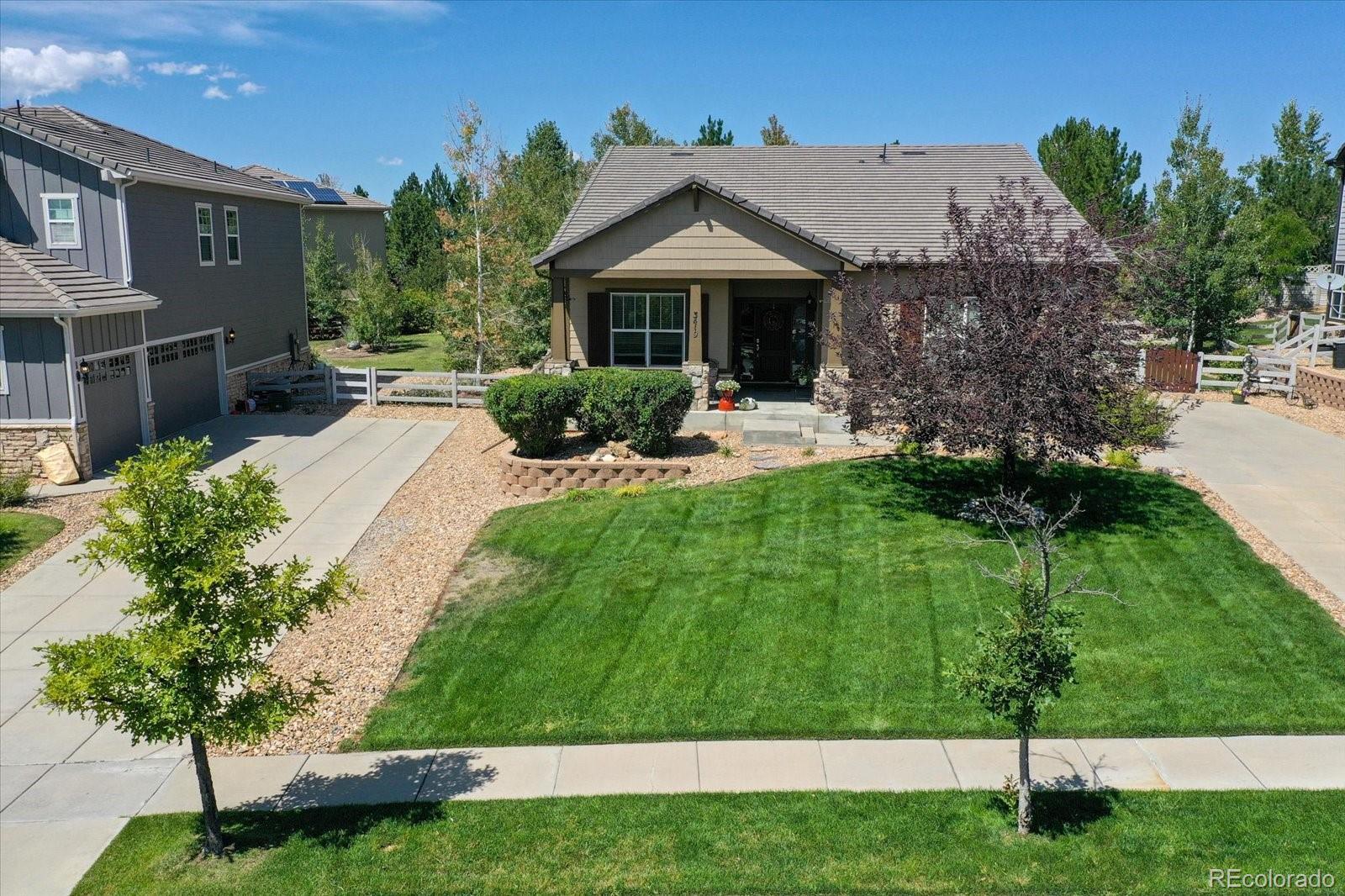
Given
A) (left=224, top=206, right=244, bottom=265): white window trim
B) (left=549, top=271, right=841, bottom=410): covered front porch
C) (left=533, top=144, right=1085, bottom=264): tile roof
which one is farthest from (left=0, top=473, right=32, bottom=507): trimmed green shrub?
(left=533, top=144, right=1085, bottom=264): tile roof

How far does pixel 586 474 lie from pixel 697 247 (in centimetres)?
667

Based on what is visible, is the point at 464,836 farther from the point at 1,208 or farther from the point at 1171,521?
the point at 1,208

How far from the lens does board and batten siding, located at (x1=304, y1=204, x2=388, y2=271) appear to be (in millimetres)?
44688

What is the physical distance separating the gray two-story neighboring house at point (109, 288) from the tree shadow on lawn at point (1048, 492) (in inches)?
526

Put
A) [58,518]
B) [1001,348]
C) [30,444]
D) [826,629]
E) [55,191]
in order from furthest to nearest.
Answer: [55,191] < [30,444] < [58,518] < [1001,348] < [826,629]

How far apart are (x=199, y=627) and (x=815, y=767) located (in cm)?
496

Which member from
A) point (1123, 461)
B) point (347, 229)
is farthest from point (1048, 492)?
point (347, 229)

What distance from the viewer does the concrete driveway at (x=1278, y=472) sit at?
13.3m

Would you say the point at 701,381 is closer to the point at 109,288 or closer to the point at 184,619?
the point at 109,288

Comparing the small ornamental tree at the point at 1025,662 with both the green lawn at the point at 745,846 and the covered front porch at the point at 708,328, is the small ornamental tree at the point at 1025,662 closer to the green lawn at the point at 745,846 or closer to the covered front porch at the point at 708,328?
the green lawn at the point at 745,846

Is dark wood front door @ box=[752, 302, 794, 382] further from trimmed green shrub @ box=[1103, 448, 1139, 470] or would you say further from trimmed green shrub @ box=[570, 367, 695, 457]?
trimmed green shrub @ box=[1103, 448, 1139, 470]

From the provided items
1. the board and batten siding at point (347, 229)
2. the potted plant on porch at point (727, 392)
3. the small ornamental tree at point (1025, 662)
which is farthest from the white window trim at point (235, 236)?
the small ornamental tree at point (1025, 662)

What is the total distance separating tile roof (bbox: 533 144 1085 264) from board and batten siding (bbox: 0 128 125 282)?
8.30 metres

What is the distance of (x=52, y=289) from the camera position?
17.5 metres
